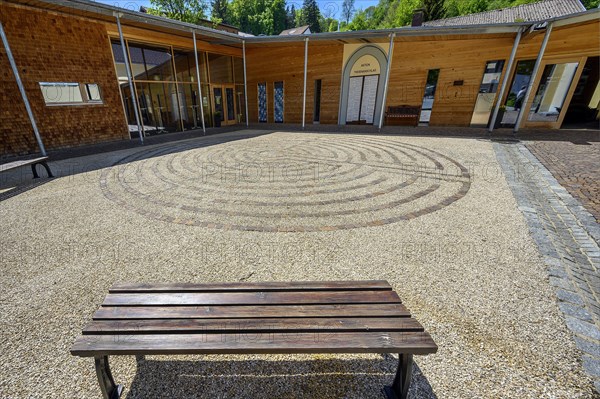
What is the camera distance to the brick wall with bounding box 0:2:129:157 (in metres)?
8.47

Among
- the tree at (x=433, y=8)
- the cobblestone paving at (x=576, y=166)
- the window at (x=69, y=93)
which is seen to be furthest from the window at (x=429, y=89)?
the tree at (x=433, y=8)

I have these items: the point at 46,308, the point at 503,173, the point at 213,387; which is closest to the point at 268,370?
the point at 213,387

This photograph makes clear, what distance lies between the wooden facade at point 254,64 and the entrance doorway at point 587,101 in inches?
119

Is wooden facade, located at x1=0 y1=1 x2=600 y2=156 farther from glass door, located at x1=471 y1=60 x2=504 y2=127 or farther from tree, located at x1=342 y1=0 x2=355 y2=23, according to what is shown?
tree, located at x1=342 y1=0 x2=355 y2=23

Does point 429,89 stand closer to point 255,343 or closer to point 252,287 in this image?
point 252,287

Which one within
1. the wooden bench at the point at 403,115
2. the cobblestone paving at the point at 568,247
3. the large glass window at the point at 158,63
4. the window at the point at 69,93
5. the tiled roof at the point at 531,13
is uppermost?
the tiled roof at the point at 531,13

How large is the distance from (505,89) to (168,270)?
55.2ft

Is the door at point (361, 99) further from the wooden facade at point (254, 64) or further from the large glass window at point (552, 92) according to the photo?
the large glass window at point (552, 92)

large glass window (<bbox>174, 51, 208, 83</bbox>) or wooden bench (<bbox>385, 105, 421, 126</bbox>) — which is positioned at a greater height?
large glass window (<bbox>174, 51, 208, 83</bbox>)

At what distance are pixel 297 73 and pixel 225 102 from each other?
5.11 metres

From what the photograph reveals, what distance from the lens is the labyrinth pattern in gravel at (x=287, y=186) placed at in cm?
447

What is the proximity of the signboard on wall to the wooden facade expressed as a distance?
1.43 feet

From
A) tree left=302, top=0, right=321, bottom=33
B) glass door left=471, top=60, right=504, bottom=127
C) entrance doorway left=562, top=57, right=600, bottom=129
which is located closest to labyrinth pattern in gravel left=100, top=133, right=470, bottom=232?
glass door left=471, top=60, right=504, bottom=127

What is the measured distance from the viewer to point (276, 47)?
1605cm
